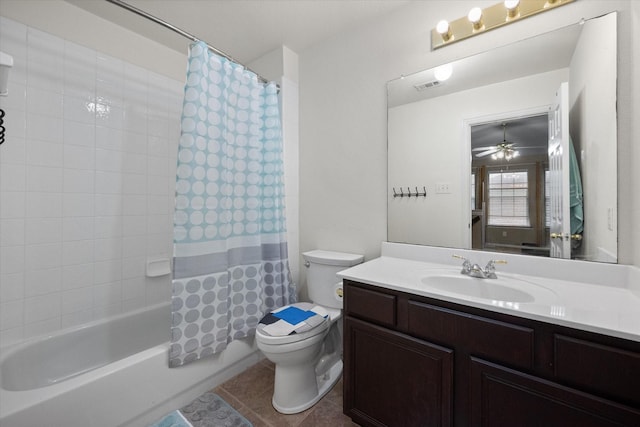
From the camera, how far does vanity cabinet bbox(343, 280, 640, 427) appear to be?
769 mm

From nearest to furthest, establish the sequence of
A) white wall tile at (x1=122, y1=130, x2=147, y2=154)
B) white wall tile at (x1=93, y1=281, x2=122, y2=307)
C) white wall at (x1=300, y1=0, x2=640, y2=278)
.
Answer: white wall at (x1=300, y1=0, x2=640, y2=278) → white wall tile at (x1=93, y1=281, x2=122, y2=307) → white wall tile at (x1=122, y1=130, x2=147, y2=154)

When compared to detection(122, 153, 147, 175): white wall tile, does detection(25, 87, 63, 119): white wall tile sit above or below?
above

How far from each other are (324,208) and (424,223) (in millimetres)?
773

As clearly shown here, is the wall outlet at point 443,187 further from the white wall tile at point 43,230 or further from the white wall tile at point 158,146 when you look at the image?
the white wall tile at point 43,230

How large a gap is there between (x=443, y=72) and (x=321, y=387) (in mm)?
2047

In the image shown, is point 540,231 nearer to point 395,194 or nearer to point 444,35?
point 395,194

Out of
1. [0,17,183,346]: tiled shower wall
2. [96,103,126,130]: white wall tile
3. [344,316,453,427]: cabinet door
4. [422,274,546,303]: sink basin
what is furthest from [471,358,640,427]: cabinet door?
[96,103,126,130]: white wall tile

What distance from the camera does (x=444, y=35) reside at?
1.52m

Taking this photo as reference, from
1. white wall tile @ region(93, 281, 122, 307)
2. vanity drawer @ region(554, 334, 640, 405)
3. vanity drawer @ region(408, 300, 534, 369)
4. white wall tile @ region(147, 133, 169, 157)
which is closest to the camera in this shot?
vanity drawer @ region(554, 334, 640, 405)

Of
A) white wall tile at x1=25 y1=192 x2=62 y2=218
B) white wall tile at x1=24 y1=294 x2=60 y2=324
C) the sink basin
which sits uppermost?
white wall tile at x1=25 y1=192 x2=62 y2=218

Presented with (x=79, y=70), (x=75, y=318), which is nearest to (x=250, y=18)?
(x=79, y=70)

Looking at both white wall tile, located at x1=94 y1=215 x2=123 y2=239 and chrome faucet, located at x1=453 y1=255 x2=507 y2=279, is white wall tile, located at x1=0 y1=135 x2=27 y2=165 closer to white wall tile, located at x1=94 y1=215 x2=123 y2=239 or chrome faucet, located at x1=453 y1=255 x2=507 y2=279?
white wall tile, located at x1=94 y1=215 x2=123 y2=239

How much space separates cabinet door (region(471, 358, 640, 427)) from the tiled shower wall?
7.11 feet

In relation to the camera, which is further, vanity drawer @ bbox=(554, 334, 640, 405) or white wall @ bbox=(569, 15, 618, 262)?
white wall @ bbox=(569, 15, 618, 262)
